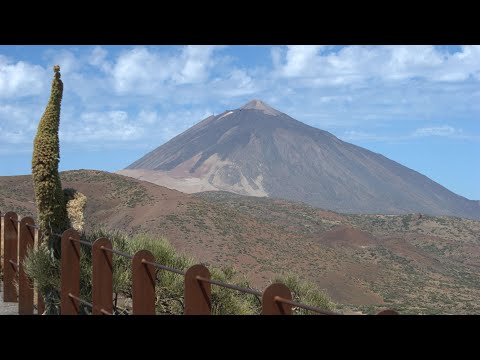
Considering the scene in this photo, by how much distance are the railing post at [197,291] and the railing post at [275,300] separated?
3.53ft

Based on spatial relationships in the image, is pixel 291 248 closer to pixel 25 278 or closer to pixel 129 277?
pixel 129 277

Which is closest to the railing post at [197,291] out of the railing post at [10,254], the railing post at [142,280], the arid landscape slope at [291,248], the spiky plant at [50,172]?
the railing post at [142,280]

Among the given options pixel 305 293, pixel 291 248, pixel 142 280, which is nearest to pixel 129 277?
pixel 142 280

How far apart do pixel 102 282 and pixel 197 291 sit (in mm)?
2227

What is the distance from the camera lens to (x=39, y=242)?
29.7ft

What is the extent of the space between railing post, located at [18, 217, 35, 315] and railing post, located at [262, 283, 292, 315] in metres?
6.25

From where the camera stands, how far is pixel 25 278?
9.36 meters

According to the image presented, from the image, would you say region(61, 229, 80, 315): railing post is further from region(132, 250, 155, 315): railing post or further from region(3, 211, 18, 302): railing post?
region(3, 211, 18, 302): railing post
